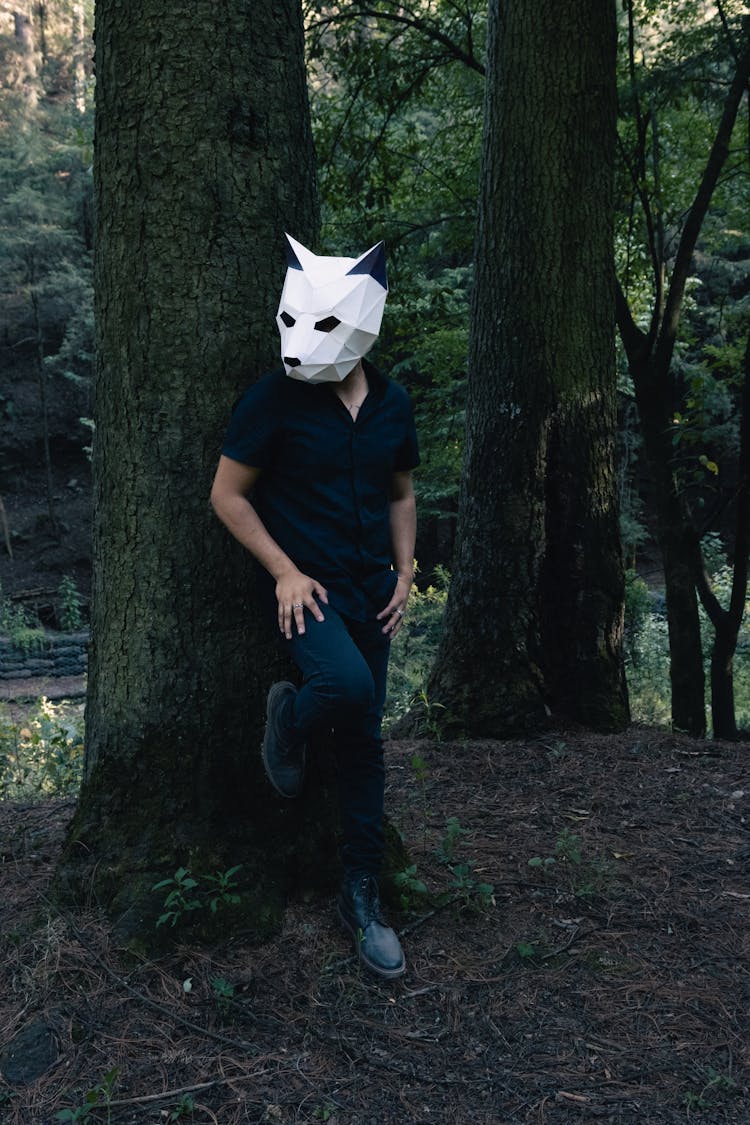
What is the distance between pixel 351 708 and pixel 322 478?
0.72 metres

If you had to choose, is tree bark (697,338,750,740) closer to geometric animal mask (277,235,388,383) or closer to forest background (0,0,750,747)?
forest background (0,0,750,747)

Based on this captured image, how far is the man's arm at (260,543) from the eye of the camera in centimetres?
281

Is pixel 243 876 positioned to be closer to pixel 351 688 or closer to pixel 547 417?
pixel 351 688

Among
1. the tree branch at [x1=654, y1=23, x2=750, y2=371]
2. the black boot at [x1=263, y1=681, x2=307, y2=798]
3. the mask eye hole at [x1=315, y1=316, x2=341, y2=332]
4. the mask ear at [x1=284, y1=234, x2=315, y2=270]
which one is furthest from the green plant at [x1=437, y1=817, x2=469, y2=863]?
the tree branch at [x1=654, y1=23, x2=750, y2=371]

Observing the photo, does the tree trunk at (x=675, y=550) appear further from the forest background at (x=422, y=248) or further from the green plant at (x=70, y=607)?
the green plant at (x=70, y=607)

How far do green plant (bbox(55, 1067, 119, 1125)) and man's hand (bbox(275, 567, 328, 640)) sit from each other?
127 centimetres

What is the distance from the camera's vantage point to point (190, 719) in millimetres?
3127

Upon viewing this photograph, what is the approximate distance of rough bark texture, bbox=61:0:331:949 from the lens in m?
3.06

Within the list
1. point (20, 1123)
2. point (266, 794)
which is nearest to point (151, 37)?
point (266, 794)

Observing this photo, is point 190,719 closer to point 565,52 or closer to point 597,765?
point 597,765

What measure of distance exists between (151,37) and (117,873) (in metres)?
2.73

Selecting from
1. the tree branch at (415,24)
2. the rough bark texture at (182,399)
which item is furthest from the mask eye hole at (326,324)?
the tree branch at (415,24)

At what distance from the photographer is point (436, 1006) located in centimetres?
283

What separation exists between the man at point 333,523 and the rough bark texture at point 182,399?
21 centimetres
